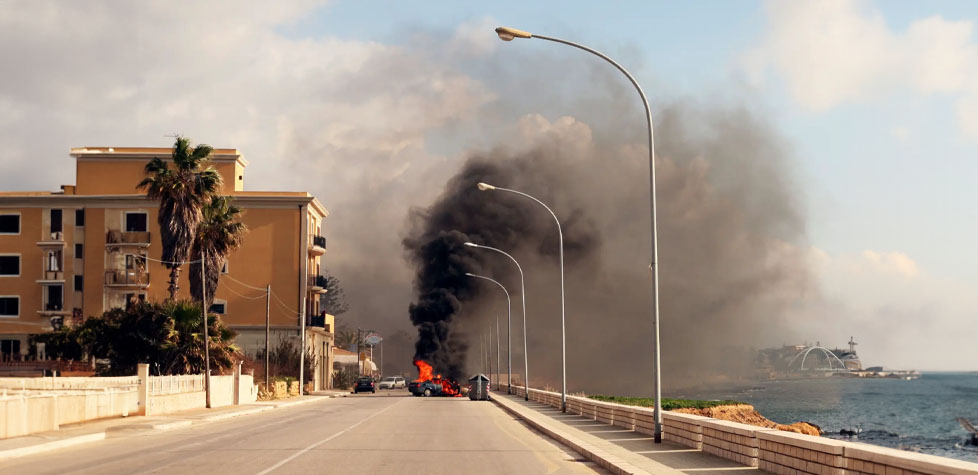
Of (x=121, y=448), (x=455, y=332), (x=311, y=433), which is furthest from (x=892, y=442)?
(x=121, y=448)

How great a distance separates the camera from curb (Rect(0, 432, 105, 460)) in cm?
1907

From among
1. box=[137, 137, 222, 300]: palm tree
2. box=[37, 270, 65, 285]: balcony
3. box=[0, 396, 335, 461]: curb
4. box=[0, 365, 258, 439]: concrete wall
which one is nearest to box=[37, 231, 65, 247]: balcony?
box=[37, 270, 65, 285]: balcony

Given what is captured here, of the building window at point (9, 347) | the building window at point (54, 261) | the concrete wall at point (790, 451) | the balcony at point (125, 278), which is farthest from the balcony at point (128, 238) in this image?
the concrete wall at point (790, 451)

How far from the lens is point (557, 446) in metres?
23.5

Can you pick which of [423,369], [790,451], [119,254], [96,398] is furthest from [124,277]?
[790,451]

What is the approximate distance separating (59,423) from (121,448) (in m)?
6.25

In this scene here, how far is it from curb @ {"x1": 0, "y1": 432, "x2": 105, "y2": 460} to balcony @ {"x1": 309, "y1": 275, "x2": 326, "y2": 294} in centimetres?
5970

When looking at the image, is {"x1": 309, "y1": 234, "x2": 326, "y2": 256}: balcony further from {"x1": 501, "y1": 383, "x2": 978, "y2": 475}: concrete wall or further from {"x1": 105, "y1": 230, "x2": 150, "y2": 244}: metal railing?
{"x1": 501, "y1": 383, "x2": 978, "y2": 475}: concrete wall

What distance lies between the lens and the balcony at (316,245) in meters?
85.0

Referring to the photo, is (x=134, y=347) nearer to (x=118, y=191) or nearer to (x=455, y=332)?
(x=118, y=191)

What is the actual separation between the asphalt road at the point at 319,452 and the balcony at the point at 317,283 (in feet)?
174

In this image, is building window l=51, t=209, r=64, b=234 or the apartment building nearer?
the apartment building

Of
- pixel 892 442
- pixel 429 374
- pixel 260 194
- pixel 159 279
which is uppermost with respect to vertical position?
pixel 260 194

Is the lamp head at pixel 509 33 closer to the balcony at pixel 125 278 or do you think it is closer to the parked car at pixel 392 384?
the balcony at pixel 125 278
